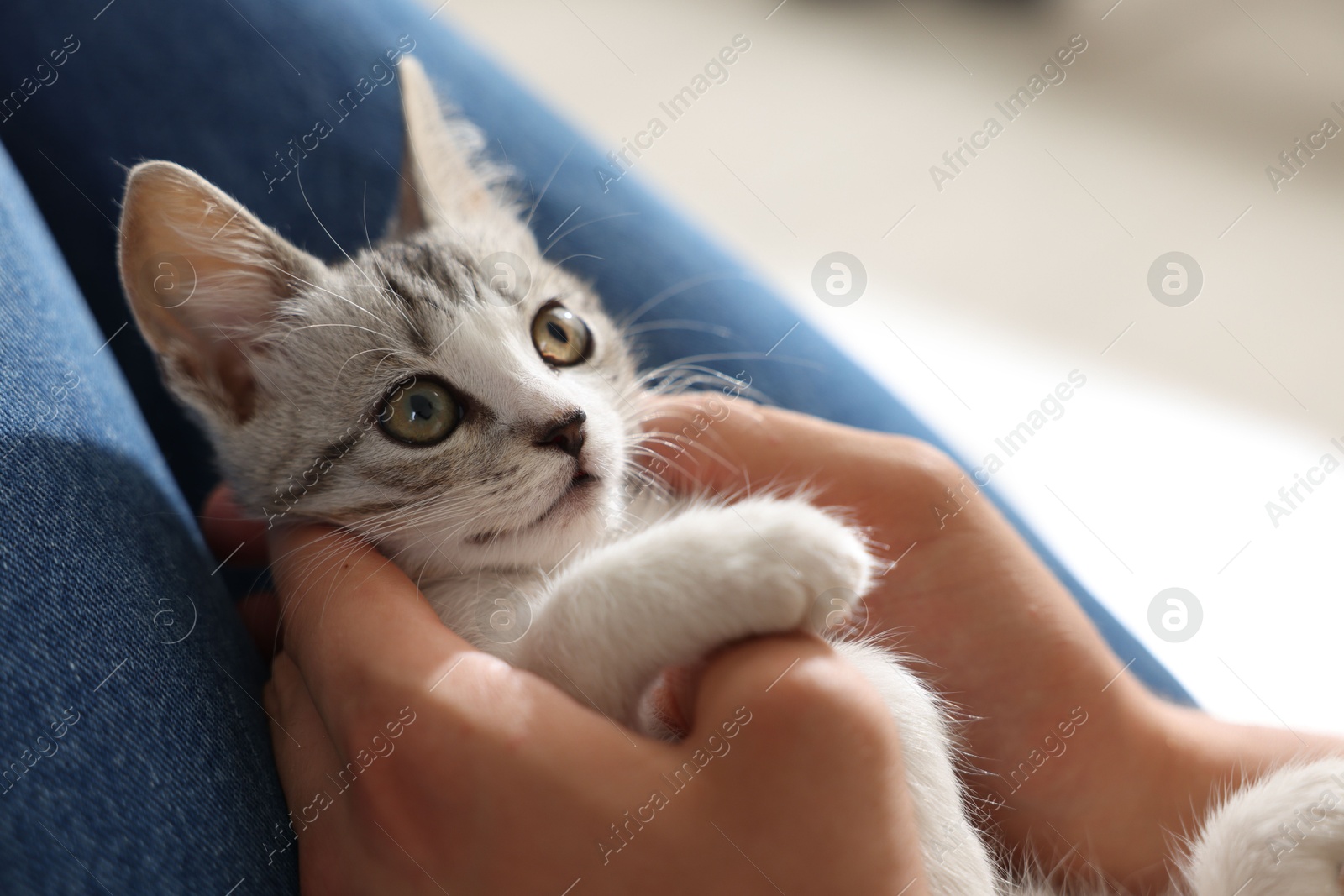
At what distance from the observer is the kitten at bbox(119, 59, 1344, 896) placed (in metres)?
0.77

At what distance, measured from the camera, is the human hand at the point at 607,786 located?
0.68 m

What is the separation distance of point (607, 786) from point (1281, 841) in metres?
0.73

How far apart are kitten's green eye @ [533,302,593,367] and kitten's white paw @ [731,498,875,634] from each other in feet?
1.46

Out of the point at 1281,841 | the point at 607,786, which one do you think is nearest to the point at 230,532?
the point at 607,786

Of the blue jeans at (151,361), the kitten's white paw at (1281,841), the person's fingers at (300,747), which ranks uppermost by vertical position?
the kitten's white paw at (1281,841)

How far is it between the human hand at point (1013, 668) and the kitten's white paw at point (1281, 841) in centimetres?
13

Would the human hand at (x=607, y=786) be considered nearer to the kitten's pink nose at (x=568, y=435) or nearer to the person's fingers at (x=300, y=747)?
the person's fingers at (x=300, y=747)

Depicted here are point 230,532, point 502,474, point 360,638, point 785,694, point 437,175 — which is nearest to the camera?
point 785,694

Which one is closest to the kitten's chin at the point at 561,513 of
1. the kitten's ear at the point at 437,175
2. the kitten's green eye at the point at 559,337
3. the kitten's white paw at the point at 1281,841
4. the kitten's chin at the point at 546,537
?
the kitten's chin at the point at 546,537

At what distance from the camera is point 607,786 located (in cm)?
69

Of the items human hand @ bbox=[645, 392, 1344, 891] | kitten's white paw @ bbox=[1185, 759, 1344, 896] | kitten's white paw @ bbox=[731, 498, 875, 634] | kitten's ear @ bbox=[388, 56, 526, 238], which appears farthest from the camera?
kitten's ear @ bbox=[388, 56, 526, 238]

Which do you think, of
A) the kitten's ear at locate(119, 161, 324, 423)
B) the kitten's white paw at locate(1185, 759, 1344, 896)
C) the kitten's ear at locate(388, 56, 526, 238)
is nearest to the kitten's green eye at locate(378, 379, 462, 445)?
the kitten's ear at locate(119, 161, 324, 423)

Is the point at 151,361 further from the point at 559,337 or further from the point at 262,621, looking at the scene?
the point at 559,337

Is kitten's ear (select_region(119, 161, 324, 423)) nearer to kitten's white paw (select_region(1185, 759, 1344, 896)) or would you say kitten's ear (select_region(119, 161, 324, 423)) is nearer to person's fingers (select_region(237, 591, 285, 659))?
person's fingers (select_region(237, 591, 285, 659))
